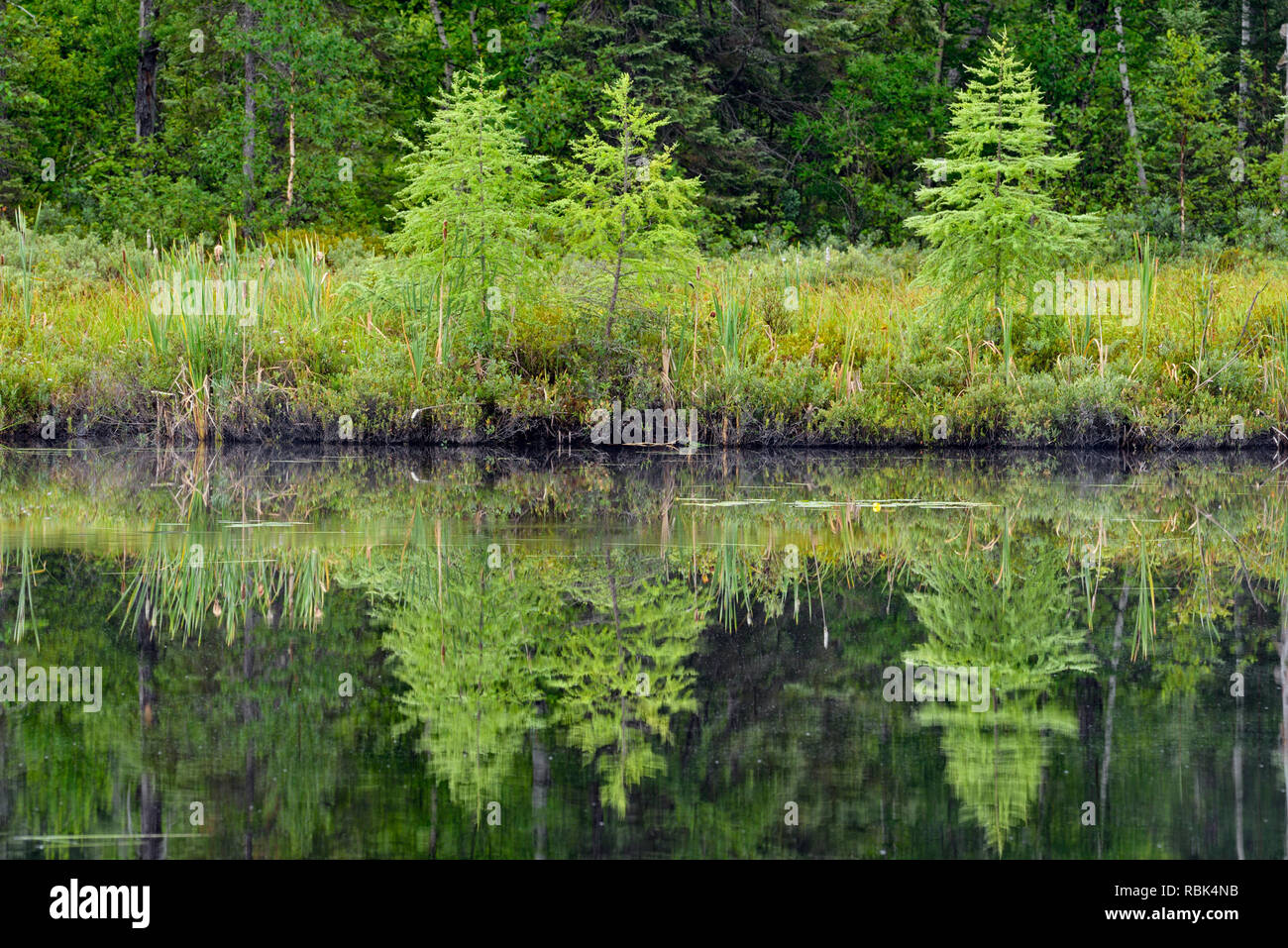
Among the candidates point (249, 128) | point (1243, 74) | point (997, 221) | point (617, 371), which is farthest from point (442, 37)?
point (997, 221)

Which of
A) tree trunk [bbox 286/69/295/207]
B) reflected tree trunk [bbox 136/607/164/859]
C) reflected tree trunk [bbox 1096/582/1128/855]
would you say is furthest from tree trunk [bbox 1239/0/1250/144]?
reflected tree trunk [bbox 136/607/164/859]

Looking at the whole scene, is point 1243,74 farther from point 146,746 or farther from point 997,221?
point 146,746

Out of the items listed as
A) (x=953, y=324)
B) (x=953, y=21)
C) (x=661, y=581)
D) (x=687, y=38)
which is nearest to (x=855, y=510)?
(x=661, y=581)

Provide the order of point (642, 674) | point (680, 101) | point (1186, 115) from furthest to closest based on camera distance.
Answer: point (1186, 115), point (680, 101), point (642, 674)

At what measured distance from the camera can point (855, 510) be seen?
988cm

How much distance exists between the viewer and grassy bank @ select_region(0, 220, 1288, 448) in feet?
47.1

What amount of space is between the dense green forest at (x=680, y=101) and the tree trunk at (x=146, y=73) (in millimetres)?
101

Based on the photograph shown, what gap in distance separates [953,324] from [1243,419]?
2902 mm

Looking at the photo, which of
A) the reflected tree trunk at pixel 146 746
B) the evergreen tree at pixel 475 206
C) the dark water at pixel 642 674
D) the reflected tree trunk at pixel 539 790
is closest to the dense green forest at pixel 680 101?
the evergreen tree at pixel 475 206

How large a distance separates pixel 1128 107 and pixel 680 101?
35.3 ft

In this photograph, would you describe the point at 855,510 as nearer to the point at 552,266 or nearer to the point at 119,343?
the point at 552,266

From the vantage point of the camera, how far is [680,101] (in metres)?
28.9

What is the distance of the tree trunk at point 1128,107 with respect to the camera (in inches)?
1206

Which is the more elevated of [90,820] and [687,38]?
[687,38]
